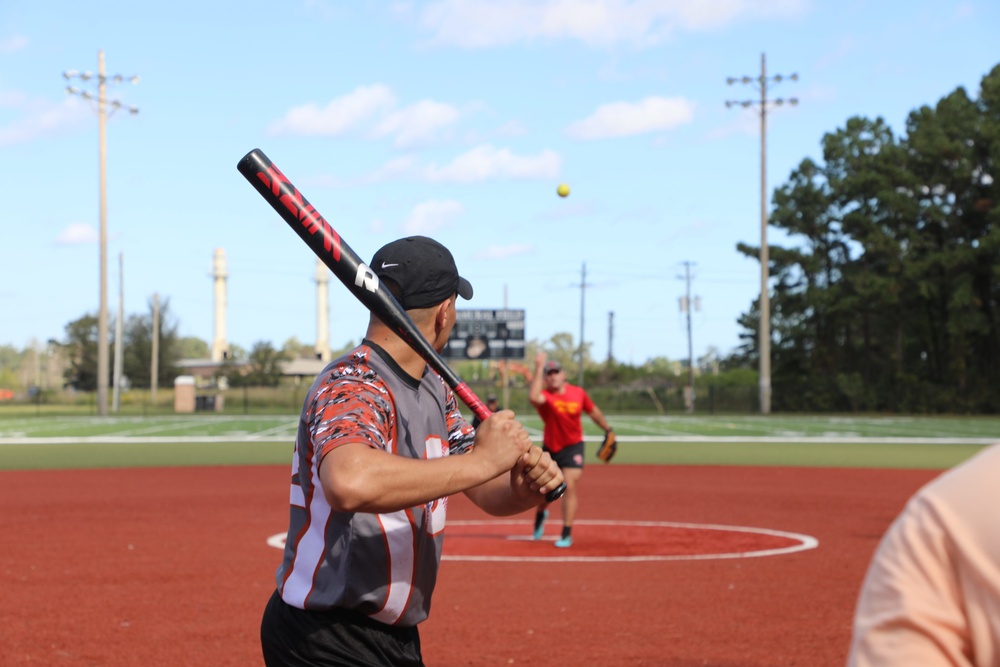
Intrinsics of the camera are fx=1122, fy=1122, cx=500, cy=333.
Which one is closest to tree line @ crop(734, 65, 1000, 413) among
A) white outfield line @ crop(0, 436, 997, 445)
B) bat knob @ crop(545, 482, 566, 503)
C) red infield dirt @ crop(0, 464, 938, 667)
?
white outfield line @ crop(0, 436, 997, 445)

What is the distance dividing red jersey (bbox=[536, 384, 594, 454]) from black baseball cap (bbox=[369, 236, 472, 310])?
958cm

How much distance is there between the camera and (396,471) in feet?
9.66

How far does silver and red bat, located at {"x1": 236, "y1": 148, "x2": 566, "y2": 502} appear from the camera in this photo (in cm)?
333

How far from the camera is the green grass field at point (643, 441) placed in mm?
27594

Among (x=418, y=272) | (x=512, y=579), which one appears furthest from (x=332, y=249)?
(x=512, y=579)

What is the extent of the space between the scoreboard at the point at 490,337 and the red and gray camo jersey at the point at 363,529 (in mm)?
39992

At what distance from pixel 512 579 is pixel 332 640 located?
7880 mm

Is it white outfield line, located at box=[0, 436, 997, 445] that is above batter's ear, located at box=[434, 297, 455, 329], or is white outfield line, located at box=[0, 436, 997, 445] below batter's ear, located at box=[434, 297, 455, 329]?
below

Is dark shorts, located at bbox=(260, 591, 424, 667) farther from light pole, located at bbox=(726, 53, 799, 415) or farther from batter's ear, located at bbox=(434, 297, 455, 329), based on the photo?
light pole, located at bbox=(726, 53, 799, 415)

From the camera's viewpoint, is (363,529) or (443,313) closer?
(363,529)

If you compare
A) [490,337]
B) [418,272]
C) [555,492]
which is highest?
[490,337]

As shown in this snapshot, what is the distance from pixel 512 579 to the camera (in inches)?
437

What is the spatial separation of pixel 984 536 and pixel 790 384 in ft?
217

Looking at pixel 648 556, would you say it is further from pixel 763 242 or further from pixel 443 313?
pixel 763 242
